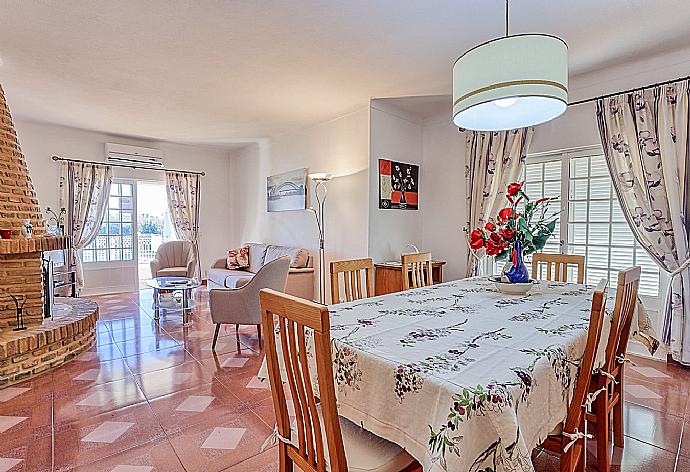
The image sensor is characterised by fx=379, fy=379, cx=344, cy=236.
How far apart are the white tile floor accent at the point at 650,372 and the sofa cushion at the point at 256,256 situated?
471 centimetres

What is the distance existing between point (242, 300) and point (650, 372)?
11.4 feet

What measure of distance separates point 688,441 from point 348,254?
3.47m

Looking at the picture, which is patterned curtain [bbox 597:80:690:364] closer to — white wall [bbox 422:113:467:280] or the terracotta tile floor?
the terracotta tile floor

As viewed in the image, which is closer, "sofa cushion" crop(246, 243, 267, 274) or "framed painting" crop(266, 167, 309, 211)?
"framed painting" crop(266, 167, 309, 211)

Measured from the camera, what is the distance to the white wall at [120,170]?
564 centimetres

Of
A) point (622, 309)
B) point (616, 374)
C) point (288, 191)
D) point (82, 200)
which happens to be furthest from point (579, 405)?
point (82, 200)

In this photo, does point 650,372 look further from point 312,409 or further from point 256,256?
point 256,256

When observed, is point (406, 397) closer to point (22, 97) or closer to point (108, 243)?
point (22, 97)

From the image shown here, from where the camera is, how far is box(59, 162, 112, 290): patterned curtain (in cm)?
582

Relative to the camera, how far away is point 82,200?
593 cm

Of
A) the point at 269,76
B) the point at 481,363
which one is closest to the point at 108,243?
the point at 269,76

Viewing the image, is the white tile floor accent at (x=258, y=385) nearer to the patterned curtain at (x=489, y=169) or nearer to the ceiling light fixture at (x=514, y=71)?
the ceiling light fixture at (x=514, y=71)

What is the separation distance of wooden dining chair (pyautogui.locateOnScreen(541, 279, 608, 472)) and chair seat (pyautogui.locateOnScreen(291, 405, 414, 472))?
551 mm

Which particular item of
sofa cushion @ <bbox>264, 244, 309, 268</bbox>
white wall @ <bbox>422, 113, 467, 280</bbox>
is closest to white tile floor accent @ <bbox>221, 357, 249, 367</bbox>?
sofa cushion @ <bbox>264, 244, 309, 268</bbox>
